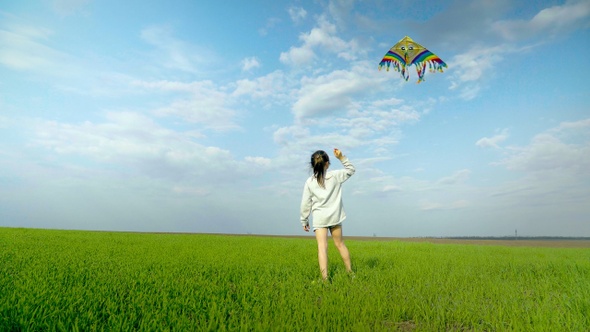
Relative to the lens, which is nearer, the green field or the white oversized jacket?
the green field

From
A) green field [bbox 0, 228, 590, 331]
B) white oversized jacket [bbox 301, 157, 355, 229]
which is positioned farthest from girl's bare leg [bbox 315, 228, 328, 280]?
green field [bbox 0, 228, 590, 331]

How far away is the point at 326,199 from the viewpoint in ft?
21.0

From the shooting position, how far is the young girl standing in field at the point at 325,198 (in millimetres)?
6363

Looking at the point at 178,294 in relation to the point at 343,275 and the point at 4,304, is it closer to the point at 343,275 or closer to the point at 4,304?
the point at 4,304

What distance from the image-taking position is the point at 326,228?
644 centimetres

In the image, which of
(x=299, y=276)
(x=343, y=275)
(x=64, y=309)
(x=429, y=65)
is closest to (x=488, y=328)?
(x=343, y=275)

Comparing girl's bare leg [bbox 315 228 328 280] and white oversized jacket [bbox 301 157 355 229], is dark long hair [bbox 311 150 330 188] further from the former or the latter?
girl's bare leg [bbox 315 228 328 280]

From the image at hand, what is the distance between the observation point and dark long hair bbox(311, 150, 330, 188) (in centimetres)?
641

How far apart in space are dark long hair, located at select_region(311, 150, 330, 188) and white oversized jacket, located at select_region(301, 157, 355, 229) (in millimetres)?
69

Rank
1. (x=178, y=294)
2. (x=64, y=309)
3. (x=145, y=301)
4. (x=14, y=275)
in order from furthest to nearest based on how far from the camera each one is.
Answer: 1. (x=14, y=275)
2. (x=178, y=294)
3. (x=145, y=301)
4. (x=64, y=309)

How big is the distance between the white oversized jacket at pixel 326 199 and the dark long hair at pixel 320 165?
69 millimetres

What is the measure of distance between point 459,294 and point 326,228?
2.06 metres

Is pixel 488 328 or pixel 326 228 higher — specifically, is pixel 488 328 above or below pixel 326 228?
below

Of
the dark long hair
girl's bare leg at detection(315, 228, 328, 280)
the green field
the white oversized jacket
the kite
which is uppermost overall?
the kite
